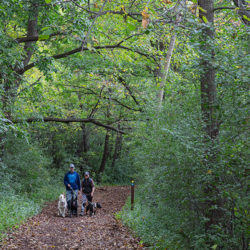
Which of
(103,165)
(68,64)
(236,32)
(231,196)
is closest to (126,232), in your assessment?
(231,196)

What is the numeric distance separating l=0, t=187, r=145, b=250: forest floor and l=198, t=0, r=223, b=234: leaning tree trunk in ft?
8.24

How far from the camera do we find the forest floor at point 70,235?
7.64 m

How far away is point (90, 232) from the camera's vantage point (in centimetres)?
905

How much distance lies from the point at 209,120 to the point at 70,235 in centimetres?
551

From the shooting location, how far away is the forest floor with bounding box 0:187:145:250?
764 cm

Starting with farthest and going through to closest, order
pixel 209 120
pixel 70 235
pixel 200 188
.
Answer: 1. pixel 70 235
2. pixel 209 120
3. pixel 200 188

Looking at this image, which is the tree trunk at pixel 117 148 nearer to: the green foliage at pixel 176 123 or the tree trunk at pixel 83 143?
the tree trunk at pixel 83 143

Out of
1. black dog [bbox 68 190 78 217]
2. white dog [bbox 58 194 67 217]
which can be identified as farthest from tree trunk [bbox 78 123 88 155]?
white dog [bbox 58 194 67 217]

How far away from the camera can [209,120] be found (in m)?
Answer: 5.40

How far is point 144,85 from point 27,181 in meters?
7.78

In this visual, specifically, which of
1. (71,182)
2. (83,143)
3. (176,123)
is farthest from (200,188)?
(83,143)

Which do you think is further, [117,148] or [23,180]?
[117,148]

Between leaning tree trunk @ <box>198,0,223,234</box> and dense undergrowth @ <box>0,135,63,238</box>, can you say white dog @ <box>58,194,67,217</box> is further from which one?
leaning tree trunk @ <box>198,0,223,234</box>

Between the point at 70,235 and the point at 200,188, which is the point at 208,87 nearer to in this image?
the point at 200,188
